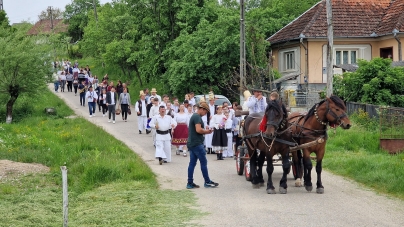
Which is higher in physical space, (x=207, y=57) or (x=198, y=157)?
(x=207, y=57)

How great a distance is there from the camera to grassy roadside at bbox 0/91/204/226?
11.5 metres

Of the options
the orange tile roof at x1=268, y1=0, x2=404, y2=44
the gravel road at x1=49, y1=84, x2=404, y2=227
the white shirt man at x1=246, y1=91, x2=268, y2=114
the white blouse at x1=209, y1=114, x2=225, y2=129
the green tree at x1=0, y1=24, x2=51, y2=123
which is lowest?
the gravel road at x1=49, y1=84, x2=404, y2=227

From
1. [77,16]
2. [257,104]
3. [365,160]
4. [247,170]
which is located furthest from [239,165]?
[77,16]

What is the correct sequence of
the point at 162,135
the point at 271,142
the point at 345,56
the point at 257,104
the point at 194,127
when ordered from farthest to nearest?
1. the point at 345,56
2. the point at 162,135
3. the point at 257,104
4. the point at 194,127
5. the point at 271,142

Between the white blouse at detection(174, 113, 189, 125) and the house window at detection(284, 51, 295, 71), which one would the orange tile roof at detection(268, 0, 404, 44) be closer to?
the house window at detection(284, 51, 295, 71)

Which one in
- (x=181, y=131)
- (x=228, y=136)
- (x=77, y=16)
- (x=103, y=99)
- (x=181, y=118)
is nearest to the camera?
(x=228, y=136)

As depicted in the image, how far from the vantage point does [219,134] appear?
21.1 metres

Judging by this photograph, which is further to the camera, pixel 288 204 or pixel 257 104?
pixel 257 104

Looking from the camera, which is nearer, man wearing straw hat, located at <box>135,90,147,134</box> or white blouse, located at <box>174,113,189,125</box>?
white blouse, located at <box>174,113,189,125</box>

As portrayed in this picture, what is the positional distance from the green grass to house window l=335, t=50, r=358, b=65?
13.5 meters

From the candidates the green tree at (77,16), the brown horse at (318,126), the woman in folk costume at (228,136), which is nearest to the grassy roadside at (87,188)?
the brown horse at (318,126)

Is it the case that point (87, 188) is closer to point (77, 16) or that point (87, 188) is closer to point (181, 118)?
point (181, 118)

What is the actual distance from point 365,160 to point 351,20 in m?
23.2

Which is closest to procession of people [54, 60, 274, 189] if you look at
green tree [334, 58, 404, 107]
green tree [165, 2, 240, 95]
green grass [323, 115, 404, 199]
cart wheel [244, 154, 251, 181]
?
cart wheel [244, 154, 251, 181]
